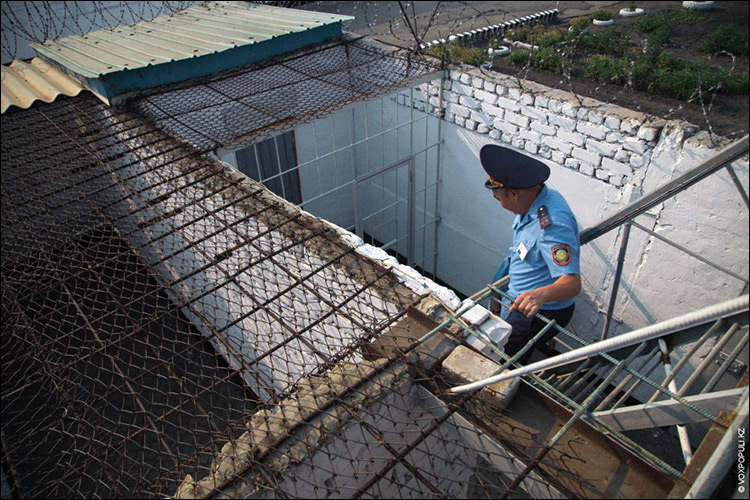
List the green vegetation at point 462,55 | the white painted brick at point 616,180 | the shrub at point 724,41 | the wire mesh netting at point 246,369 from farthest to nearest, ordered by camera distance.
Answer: the green vegetation at point 462,55, the white painted brick at point 616,180, the shrub at point 724,41, the wire mesh netting at point 246,369

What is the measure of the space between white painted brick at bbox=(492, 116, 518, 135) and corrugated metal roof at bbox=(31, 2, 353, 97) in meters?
2.70

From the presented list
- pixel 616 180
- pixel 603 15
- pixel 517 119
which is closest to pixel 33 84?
pixel 517 119

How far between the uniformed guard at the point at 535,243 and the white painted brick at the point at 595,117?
184 centimetres

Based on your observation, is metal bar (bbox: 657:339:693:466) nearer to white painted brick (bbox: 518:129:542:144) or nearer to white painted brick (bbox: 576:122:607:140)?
white painted brick (bbox: 576:122:607:140)

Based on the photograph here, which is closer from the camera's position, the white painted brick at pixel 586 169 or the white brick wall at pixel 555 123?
the white brick wall at pixel 555 123

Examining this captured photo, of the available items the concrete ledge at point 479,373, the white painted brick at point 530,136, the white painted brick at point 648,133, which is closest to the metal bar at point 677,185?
the white painted brick at point 648,133

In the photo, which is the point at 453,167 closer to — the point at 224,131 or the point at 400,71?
the point at 400,71

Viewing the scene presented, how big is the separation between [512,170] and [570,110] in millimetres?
2152

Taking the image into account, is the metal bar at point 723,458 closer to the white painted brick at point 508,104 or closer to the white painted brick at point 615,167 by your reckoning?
the white painted brick at point 615,167

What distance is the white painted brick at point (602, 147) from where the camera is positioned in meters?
4.96

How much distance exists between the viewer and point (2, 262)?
352 cm

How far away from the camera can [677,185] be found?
3113 millimetres

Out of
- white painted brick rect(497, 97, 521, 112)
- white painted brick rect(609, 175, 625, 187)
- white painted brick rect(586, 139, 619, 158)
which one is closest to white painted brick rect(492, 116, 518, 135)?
white painted brick rect(497, 97, 521, 112)

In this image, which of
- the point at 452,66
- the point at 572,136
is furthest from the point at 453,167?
the point at 572,136
